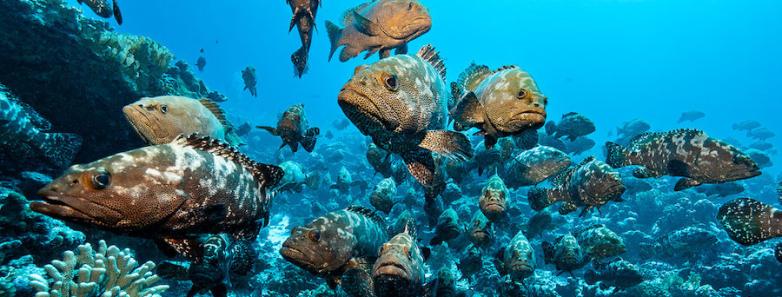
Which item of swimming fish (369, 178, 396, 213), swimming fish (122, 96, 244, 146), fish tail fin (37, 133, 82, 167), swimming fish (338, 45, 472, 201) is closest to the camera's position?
swimming fish (338, 45, 472, 201)

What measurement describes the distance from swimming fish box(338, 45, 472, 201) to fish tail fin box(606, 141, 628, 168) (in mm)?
3968

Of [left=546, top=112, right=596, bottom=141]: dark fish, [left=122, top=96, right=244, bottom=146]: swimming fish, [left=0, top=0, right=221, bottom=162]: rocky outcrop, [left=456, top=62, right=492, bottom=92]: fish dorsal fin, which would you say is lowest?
[left=122, top=96, right=244, bottom=146]: swimming fish

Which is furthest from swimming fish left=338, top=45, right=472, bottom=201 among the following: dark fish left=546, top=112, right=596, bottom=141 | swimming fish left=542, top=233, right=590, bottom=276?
dark fish left=546, top=112, right=596, bottom=141

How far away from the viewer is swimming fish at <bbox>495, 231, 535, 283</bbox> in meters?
5.87

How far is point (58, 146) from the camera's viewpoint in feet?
21.2

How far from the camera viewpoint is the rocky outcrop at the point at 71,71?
739 cm

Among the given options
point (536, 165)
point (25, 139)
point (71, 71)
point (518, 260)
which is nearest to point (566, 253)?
point (518, 260)

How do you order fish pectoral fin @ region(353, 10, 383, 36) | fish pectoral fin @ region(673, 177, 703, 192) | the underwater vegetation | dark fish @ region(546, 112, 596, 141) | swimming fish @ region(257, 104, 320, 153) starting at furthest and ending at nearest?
dark fish @ region(546, 112, 596, 141), swimming fish @ region(257, 104, 320, 153), fish pectoral fin @ region(673, 177, 703, 192), fish pectoral fin @ region(353, 10, 383, 36), the underwater vegetation

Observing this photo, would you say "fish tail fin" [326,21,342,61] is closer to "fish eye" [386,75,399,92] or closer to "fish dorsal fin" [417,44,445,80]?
"fish dorsal fin" [417,44,445,80]

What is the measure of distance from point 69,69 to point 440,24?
13981 centimetres

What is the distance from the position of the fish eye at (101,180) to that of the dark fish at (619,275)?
9.04 meters

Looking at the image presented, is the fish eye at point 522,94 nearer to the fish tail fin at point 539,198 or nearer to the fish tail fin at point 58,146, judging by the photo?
the fish tail fin at point 539,198

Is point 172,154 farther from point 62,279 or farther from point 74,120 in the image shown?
point 74,120

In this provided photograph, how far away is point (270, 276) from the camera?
9.09 metres
